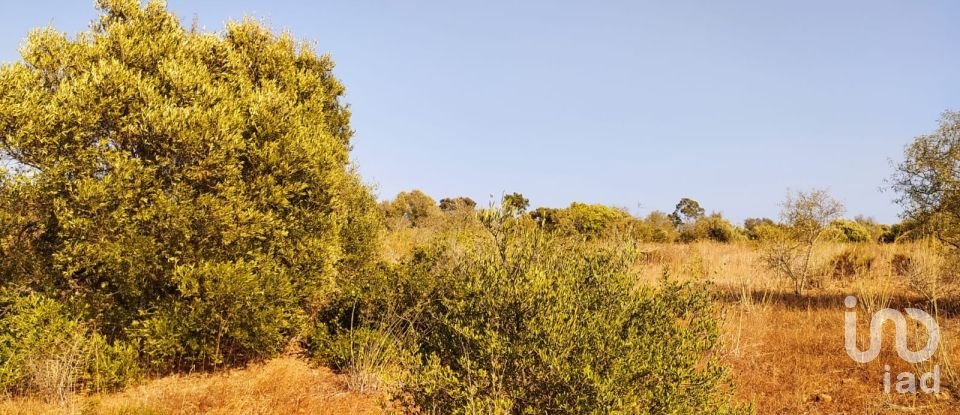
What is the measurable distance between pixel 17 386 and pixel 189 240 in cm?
306

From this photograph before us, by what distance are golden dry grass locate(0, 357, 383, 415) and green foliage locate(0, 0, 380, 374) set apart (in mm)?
441

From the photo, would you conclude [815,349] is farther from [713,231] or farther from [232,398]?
[713,231]

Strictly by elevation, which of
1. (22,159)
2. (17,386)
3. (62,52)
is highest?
(62,52)

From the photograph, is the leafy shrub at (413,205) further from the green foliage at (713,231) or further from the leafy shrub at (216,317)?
the leafy shrub at (216,317)

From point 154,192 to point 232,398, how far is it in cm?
353

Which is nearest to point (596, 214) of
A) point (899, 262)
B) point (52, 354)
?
point (899, 262)

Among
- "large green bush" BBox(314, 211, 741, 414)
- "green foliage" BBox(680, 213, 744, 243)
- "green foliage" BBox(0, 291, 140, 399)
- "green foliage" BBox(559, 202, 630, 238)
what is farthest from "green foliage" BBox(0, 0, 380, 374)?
"green foliage" BBox(680, 213, 744, 243)

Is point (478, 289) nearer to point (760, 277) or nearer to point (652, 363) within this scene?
point (652, 363)

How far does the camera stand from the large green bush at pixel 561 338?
4707 mm

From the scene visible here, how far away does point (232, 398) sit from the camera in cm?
827

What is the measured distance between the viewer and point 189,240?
880 cm

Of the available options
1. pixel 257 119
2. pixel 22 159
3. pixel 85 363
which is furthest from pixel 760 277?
pixel 22 159

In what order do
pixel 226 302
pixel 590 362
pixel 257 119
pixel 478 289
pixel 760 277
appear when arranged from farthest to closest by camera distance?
pixel 760 277 < pixel 257 119 < pixel 226 302 < pixel 478 289 < pixel 590 362

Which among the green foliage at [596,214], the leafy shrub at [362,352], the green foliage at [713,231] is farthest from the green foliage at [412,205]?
the leafy shrub at [362,352]
